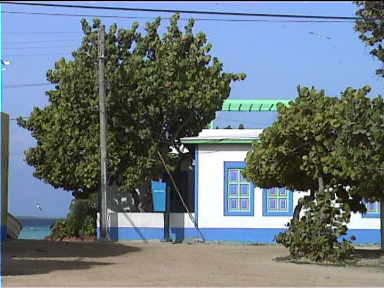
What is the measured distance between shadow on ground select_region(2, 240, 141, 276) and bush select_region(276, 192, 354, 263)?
5360 millimetres

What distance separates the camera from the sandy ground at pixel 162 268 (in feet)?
48.2

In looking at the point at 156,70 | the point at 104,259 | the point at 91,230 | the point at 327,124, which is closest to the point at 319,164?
the point at 327,124

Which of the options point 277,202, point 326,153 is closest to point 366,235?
point 277,202

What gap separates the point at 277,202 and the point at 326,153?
34.0 feet

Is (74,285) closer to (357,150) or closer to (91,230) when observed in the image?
(357,150)

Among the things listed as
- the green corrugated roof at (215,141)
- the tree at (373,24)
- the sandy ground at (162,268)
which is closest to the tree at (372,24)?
the tree at (373,24)

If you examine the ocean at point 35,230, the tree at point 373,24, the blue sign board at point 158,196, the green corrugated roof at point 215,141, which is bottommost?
the ocean at point 35,230

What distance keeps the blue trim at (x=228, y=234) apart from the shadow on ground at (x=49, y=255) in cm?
284

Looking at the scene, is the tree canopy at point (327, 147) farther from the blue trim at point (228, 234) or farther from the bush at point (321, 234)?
the blue trim at point (228, 234)

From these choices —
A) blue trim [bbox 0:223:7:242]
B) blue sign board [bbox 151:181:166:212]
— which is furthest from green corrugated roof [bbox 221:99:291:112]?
blue trim [bbox 0:223:7:242]

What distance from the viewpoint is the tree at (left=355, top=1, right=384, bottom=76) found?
18188mm

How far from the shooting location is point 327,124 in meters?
19.6

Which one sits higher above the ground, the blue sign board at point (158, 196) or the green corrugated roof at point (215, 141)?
the green corrugated roof at point (215, 141)

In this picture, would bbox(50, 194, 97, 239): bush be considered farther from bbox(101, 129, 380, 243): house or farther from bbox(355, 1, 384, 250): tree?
bbox(355, 1, 384, 250): tree
